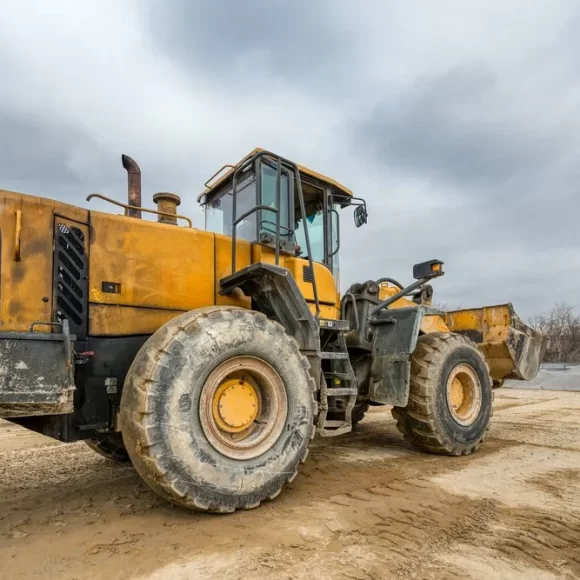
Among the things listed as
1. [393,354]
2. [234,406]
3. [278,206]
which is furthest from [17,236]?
[393,354]

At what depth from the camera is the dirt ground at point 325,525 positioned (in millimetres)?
2496

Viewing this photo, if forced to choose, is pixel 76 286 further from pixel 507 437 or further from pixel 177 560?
pixel 507 437

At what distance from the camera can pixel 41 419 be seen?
3295 millimetres

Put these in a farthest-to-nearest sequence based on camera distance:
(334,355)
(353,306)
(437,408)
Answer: (353,306) < (437,408) < (334,355)

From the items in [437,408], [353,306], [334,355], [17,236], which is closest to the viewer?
[17,236]

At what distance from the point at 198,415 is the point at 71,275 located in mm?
1412

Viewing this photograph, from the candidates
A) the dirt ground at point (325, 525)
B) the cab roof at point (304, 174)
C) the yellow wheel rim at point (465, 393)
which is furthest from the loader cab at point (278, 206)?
the dirt ground at point (325, 525)

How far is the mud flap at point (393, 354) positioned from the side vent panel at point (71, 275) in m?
3.25

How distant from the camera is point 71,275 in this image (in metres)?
3.45

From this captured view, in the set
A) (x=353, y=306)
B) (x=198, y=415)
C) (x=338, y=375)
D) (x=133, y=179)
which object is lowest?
(x=198, y=415)

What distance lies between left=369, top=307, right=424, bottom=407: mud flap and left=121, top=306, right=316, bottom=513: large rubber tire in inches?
69.3

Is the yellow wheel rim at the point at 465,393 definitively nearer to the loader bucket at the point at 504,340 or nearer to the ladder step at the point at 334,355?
the loader bucket at the point at 504,340

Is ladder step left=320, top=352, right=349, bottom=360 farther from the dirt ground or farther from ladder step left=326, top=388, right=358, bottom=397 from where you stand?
the dirt ground

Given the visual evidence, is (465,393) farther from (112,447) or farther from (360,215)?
(112,447)
